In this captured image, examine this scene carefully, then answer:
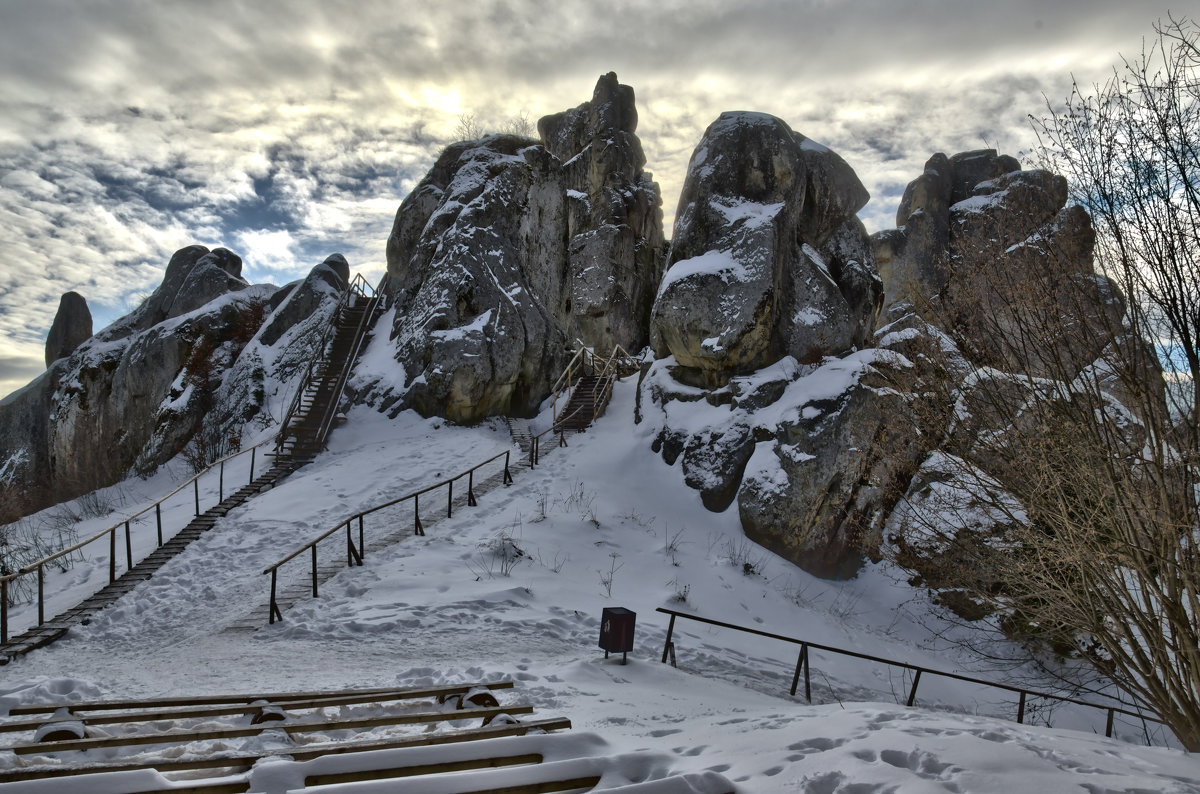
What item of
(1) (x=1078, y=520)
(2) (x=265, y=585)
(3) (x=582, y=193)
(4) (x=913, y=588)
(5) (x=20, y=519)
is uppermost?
(3) (x=582, y=193)

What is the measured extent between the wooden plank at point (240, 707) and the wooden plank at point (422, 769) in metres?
1.83

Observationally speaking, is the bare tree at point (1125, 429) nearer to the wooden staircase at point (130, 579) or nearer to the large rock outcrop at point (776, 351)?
the large rock outcrop at point (776, 351)

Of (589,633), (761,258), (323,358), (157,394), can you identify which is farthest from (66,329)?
(589,633)

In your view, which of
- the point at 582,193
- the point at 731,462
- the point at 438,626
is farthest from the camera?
the point at 582,193

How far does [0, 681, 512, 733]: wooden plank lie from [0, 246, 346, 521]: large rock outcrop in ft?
58.0

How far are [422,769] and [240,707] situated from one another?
216cm

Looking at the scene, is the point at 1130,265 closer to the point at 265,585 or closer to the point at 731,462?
the point at 731,462

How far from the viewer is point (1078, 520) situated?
6059 millimetres

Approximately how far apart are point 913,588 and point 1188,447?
10075mm

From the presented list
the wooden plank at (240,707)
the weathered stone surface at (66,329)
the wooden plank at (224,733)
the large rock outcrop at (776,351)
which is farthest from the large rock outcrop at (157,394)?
the wooden plank at (224,733)

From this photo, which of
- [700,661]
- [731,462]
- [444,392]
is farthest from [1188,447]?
[444,392]

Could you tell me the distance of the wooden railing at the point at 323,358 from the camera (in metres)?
18.7

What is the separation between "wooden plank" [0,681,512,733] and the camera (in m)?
4.39

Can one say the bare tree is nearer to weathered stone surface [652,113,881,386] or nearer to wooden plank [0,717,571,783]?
wooden plank [0,717,571,783]
